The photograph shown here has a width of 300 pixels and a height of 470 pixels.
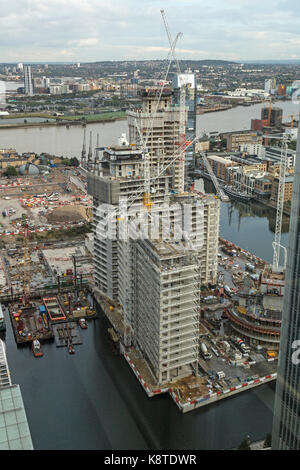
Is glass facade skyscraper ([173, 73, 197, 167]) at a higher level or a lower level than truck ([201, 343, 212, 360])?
higher

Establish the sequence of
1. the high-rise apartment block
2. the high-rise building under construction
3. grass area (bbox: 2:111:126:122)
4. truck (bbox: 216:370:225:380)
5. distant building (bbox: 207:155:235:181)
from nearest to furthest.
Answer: the high-rise building under construction
truck (bbox: 216:370:225:380)
the high-rise apartment block
distant building (bbox: 207:155:235:181)
grass area (bbox: 2:111:126:122)

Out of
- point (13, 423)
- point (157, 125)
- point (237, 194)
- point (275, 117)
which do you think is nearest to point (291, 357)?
point (13, 423)

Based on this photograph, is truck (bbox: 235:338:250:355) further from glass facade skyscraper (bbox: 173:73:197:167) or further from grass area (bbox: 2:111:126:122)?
grass area (bbox: 2:111:126:122)

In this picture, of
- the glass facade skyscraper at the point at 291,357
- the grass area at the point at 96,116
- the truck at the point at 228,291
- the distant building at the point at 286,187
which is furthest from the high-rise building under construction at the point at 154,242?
the grass area at the point at 96,116

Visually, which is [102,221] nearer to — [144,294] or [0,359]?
[144,294]

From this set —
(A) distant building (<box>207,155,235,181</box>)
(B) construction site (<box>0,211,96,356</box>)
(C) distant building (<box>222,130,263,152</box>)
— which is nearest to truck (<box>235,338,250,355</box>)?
(B) construction site (<box>0,211,96,356</box>)

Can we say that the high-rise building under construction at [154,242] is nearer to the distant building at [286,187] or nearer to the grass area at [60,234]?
the grass area at [60,234]
